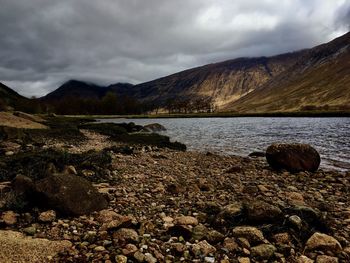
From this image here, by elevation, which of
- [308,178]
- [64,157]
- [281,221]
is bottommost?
[308,178]

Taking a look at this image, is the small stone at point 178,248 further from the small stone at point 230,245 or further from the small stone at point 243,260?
the small stone at point 243,260

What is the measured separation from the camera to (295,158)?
1728 cm

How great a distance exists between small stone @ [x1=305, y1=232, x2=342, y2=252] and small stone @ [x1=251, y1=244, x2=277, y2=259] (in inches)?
33.7

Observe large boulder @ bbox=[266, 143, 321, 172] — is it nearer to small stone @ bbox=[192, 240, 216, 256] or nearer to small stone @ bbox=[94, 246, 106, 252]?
small stone @ bbox=[192, 240, 216, 256]

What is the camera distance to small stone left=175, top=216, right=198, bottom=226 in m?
7.68

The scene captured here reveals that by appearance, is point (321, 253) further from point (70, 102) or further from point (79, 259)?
point (70, 102)

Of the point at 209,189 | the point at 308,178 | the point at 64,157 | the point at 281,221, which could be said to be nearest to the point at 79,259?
the point at 281,221

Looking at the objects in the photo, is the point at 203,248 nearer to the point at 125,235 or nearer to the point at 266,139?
the point at 125,235

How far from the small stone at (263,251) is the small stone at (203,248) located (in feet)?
2.83

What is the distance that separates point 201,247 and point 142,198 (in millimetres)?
3812

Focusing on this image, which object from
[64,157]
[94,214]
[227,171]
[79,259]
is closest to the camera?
[79,259]

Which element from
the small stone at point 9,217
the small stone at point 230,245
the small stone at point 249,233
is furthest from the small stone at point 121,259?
the small stone at point 9,217

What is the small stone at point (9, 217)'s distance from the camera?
720 cm

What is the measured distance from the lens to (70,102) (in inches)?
7475
